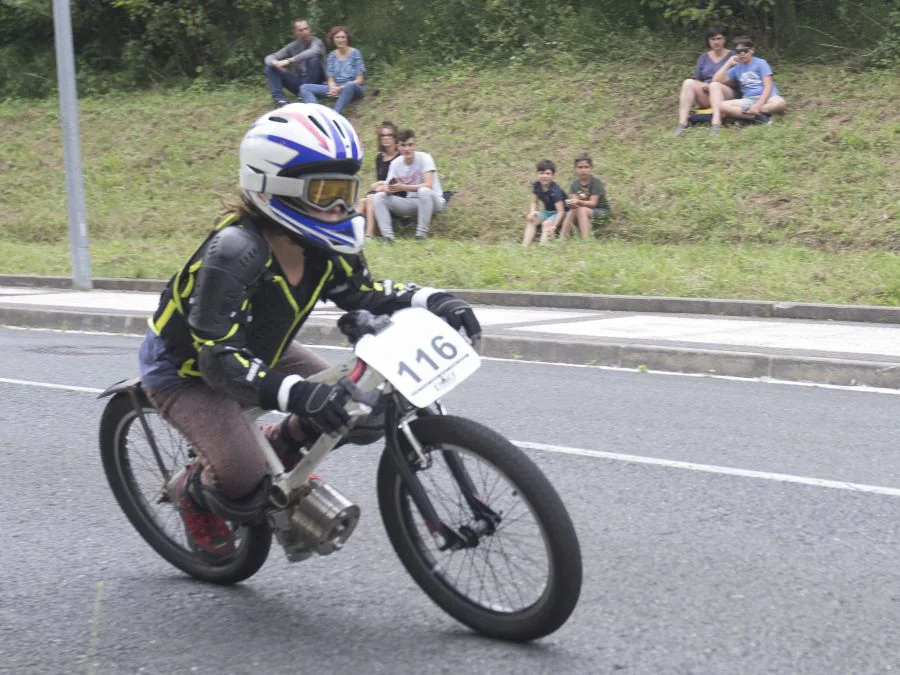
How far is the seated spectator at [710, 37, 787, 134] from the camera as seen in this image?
1766 centimetres

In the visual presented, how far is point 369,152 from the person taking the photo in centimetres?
2116

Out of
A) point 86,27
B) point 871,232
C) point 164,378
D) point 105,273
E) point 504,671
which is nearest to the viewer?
point 504,671

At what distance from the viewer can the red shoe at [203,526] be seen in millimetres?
4500

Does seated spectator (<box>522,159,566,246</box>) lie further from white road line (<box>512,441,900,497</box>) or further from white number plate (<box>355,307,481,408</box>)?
white number plate (<box>355,307,481,408</box>)

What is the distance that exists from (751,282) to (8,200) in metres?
14.3

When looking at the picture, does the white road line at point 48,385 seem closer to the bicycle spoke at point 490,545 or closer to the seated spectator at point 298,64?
the bicycle spoke at point 490,545

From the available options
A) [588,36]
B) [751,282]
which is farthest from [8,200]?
[751,282]

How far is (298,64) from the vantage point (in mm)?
21656

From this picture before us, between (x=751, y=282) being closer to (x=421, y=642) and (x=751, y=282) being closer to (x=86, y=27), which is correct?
(x=421, y=642)

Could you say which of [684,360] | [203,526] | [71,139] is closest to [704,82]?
[71,139]

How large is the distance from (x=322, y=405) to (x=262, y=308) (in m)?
0.63

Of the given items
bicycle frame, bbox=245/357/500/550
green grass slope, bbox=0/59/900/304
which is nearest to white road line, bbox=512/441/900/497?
bicycle frame, bbox=245/357/500/550

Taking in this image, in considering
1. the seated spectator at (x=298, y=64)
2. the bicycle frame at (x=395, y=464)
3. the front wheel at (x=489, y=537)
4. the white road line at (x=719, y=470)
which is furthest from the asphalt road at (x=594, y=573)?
the seated spectator at (x=298, y=64)

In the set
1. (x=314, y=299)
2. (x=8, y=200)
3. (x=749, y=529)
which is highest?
(x=314, y=299)
